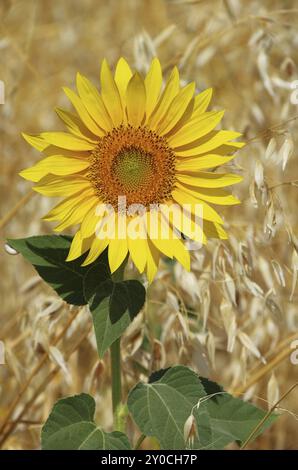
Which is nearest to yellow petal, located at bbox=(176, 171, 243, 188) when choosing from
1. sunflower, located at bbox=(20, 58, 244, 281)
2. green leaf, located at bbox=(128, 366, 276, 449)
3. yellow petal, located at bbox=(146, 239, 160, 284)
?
sunflower, located at bbox=(20, 58, 244, 281)

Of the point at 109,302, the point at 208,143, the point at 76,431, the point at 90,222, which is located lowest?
the point at 76,431

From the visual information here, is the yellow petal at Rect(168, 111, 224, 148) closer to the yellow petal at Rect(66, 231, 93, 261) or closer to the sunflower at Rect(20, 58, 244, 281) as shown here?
the sunflower at Rect(20, 58, 244, 281)

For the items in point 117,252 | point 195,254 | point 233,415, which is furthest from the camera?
point 195,254

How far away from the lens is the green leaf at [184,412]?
966mm

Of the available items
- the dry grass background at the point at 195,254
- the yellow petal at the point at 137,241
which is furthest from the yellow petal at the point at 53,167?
the dry grass background at the point at 195,254

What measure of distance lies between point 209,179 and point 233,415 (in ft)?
1.10

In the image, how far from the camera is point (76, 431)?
100 centimetres

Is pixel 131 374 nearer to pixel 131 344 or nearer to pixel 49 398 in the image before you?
pixel 131 344

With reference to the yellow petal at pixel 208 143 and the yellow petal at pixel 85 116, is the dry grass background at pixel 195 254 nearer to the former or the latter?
the yellow petal at pixel 208 143

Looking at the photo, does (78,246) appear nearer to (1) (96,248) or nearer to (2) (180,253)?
(1) (96,248)

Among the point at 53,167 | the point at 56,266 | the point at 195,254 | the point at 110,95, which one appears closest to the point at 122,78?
the point at 110,95

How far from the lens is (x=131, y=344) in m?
1.28

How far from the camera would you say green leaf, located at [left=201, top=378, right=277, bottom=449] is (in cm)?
105
